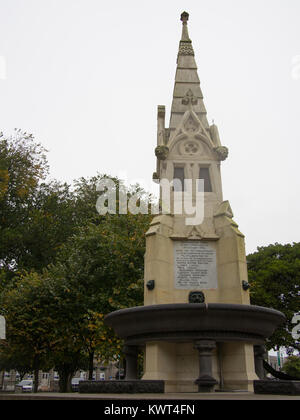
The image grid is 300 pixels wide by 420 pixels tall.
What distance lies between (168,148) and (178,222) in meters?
3.09

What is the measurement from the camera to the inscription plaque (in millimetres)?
13781

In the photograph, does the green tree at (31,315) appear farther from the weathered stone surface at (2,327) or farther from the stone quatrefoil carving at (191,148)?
the stone quatrefoil carving at (191,148)

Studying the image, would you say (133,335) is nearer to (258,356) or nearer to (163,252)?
(163,252)

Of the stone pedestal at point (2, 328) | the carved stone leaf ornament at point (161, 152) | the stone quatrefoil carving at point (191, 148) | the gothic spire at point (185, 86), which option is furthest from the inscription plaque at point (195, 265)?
the stone pedestal at point (2, 328)

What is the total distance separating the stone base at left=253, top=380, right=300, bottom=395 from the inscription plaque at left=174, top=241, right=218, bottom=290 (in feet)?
16.7

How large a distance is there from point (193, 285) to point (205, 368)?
3391 mm

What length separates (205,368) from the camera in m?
10.8

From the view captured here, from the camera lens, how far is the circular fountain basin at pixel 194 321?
1072cm

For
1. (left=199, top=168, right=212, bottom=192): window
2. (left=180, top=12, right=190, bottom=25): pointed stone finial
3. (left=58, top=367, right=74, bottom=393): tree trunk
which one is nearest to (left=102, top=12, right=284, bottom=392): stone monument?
(left=199, top=168, right=212, bottom=192): window

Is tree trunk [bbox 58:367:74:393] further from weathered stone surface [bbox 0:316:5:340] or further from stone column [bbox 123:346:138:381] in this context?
stone column [bbox 123:346:138:381]

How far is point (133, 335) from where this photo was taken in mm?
11891

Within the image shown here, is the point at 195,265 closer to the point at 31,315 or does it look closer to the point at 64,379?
the point at 31,315

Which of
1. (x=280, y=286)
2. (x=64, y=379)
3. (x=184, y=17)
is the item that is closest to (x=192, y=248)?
(x=184, y=17)
